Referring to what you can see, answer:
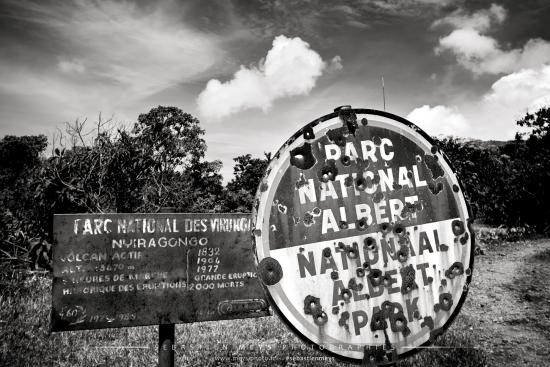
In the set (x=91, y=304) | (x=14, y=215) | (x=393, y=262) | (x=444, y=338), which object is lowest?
(x=444, y=338)

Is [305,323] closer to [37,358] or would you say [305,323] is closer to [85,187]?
[37,358]

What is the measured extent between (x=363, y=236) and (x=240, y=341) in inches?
123

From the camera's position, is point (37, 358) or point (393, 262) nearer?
point (393, 262)

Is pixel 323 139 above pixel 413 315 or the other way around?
above

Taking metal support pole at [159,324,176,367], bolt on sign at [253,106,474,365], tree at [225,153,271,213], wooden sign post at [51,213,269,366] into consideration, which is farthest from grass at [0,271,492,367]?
tree at [225,153,271,213]

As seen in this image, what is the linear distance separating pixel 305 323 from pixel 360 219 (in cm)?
43

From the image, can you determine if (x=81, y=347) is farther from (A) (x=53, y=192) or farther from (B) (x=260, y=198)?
(A) (x=53, y=192)

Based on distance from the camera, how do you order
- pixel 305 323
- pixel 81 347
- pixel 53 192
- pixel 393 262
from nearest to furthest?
pixel 305 323 < pixel 393 262 < pixel 81 347 < pixel 53 192

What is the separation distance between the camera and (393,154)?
1.49m

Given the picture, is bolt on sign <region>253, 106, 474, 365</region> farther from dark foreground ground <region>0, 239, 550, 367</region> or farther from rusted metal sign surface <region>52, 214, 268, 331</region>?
dark foreground ground <region>0, 239, 550, 367</region>

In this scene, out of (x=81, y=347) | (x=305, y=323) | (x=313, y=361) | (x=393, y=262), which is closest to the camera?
(x=305, y=323)

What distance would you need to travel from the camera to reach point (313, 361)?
11.0 feet

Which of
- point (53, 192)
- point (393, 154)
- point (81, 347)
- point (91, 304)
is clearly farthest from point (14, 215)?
point (393, 154)

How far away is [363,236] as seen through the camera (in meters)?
1.43
